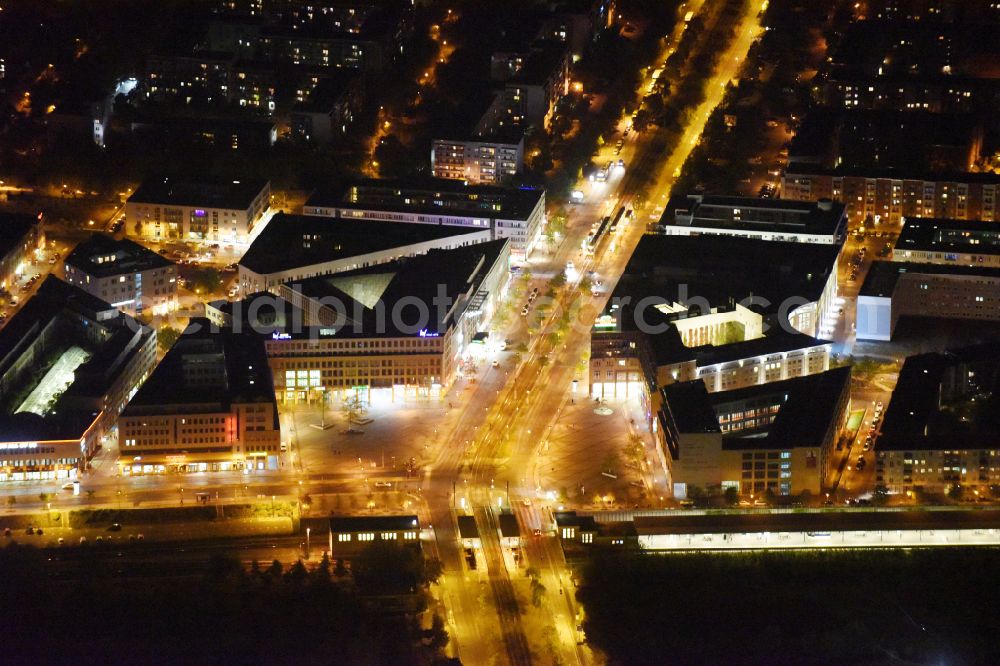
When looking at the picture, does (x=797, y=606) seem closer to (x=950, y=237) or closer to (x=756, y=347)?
(x=756, y=347)

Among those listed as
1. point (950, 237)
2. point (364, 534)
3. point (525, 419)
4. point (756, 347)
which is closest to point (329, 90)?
point (950, 237)

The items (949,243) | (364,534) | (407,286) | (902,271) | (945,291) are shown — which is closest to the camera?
(364,534)

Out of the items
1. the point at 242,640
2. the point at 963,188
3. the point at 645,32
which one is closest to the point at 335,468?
the point at 242,640

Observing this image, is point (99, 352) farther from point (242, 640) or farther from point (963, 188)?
point (963, 188)

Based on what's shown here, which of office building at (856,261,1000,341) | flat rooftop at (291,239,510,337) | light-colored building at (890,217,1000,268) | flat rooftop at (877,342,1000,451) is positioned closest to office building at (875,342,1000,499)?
flat rooftop at (877,342,1000,451)

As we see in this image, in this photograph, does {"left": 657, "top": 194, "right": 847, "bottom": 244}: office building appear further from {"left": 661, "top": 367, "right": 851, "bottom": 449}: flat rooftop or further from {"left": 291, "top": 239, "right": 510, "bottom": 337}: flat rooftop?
{"left": 661, "top": 367, "right": 851, "bottom": 449}: flat rooftop

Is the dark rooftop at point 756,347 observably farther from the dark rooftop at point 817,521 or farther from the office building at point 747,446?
the dark rooftop at point 817,521

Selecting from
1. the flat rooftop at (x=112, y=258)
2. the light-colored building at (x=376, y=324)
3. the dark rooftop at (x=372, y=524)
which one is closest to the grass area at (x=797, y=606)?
the dark rooftop at (x=372, y=524)
